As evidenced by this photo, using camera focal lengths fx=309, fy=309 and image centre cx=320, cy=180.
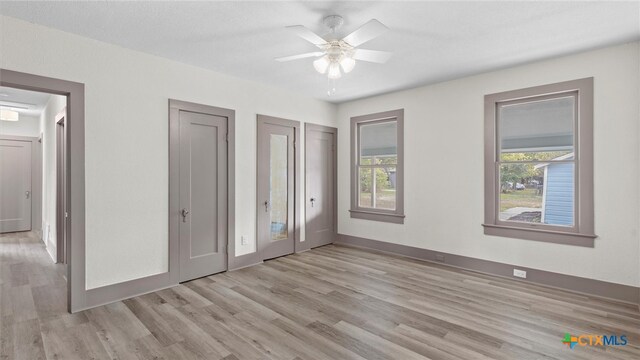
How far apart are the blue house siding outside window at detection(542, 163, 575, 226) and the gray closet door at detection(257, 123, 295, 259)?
138 inches

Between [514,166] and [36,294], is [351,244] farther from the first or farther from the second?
[36,294]

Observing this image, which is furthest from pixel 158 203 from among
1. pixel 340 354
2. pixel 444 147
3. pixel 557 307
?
pixel 557 307

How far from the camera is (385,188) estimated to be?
536 cm

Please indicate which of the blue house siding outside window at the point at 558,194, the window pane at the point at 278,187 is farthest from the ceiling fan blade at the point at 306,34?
the blue house siding outside window at the point at 558,194

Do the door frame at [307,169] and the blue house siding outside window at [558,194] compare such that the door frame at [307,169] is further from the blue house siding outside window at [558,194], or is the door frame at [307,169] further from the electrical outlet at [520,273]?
the blue house siding outside window at [558,194]

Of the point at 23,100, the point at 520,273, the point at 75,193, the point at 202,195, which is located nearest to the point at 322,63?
the point at 202,195

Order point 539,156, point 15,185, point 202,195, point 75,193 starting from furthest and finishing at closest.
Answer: point 15,185 < point 202,195 < point 539,156 < point 75,193

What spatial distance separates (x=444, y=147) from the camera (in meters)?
4.56

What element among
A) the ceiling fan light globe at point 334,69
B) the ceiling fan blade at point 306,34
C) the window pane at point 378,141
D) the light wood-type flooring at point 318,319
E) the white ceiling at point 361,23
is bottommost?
the light wood-type flooring at point 318,319

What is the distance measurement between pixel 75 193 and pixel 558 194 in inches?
208

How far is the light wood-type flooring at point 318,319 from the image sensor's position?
2.36 m

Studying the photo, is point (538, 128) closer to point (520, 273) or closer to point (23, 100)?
point (520, 273)

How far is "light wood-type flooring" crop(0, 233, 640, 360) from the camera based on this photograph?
2357 millimetres

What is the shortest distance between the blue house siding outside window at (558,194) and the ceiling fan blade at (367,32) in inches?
112
